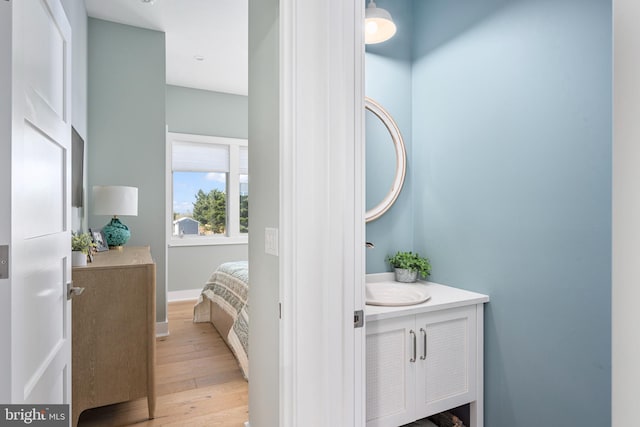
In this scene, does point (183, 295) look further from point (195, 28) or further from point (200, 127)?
point (195, 28)

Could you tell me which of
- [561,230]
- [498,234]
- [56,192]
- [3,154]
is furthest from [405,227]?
[3,154]

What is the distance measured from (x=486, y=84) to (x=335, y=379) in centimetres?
155

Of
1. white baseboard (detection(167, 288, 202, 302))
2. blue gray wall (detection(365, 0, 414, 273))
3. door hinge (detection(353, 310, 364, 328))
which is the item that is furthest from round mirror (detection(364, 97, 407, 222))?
white baseboard (detection(167, 288, 202, 302))

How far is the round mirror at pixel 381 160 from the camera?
2.04 meters

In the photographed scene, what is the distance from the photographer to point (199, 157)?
5102 millimetres

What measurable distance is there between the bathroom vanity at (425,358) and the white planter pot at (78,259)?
160 cm

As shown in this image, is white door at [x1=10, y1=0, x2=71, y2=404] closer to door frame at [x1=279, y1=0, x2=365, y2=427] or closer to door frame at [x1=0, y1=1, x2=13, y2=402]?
door frame at [x1=0, y1=1, x2=13, y2=402]

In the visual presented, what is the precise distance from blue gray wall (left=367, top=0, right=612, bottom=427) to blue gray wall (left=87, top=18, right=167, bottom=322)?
2550mm

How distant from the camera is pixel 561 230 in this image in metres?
1.49

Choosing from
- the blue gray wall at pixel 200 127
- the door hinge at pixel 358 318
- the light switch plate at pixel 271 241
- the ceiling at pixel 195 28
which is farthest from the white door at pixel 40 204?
the blue gray wall at pixel 200 127

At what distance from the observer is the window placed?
501 centimetres

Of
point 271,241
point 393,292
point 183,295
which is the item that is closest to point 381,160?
point 393,292

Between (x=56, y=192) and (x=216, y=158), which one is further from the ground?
(x=216, y=158)

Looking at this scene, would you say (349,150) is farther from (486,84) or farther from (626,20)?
(486,84)
